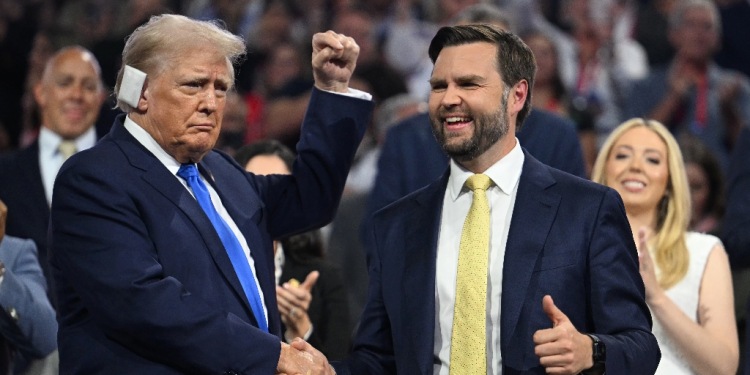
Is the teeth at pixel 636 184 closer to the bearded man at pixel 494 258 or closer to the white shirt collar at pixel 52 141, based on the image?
the bearded man at pixel 494 258

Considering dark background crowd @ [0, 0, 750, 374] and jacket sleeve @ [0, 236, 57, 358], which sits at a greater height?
dark background crowd @ [0, 0, 750, 374]

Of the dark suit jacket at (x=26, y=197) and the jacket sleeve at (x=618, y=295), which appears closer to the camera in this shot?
the jacket sleeve at (x=618, y=295)

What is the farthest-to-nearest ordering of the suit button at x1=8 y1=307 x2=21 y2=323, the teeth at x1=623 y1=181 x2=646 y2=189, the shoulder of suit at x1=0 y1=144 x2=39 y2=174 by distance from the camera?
the shoulder of suit at x1=0 y1=144 x2=39 y2=174
the teeth at x1=623 y1=181 x2=646 y2=189
the suit button at x1=8 y1=307 x2=21 y2=323

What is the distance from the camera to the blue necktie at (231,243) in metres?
2.85

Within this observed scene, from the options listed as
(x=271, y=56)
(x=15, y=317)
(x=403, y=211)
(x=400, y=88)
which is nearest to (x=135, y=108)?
(x=403, y=211)

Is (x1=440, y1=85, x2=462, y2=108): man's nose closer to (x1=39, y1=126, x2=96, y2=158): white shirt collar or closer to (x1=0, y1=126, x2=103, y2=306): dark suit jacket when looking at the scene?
(x1=0, y1=126, x2=103, y2=306): dark suit jacket

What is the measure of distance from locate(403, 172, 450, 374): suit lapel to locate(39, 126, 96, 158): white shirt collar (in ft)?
7.67

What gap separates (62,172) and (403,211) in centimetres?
104

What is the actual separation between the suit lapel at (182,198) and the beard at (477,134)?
72 centimetres

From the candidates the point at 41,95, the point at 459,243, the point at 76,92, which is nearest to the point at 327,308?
the point at 459,243

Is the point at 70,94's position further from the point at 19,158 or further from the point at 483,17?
the point at 483,17

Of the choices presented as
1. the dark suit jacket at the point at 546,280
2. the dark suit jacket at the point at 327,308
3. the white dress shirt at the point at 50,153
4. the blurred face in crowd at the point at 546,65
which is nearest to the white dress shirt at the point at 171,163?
the dark suit jacket at the point at 546,280

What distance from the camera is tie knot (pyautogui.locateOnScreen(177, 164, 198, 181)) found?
9.40ft

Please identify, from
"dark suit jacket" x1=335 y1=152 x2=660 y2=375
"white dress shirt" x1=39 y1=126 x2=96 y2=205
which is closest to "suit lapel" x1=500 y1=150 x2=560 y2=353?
"dark suit jacket" x1=335 y1=152 x2=660 y2=375
